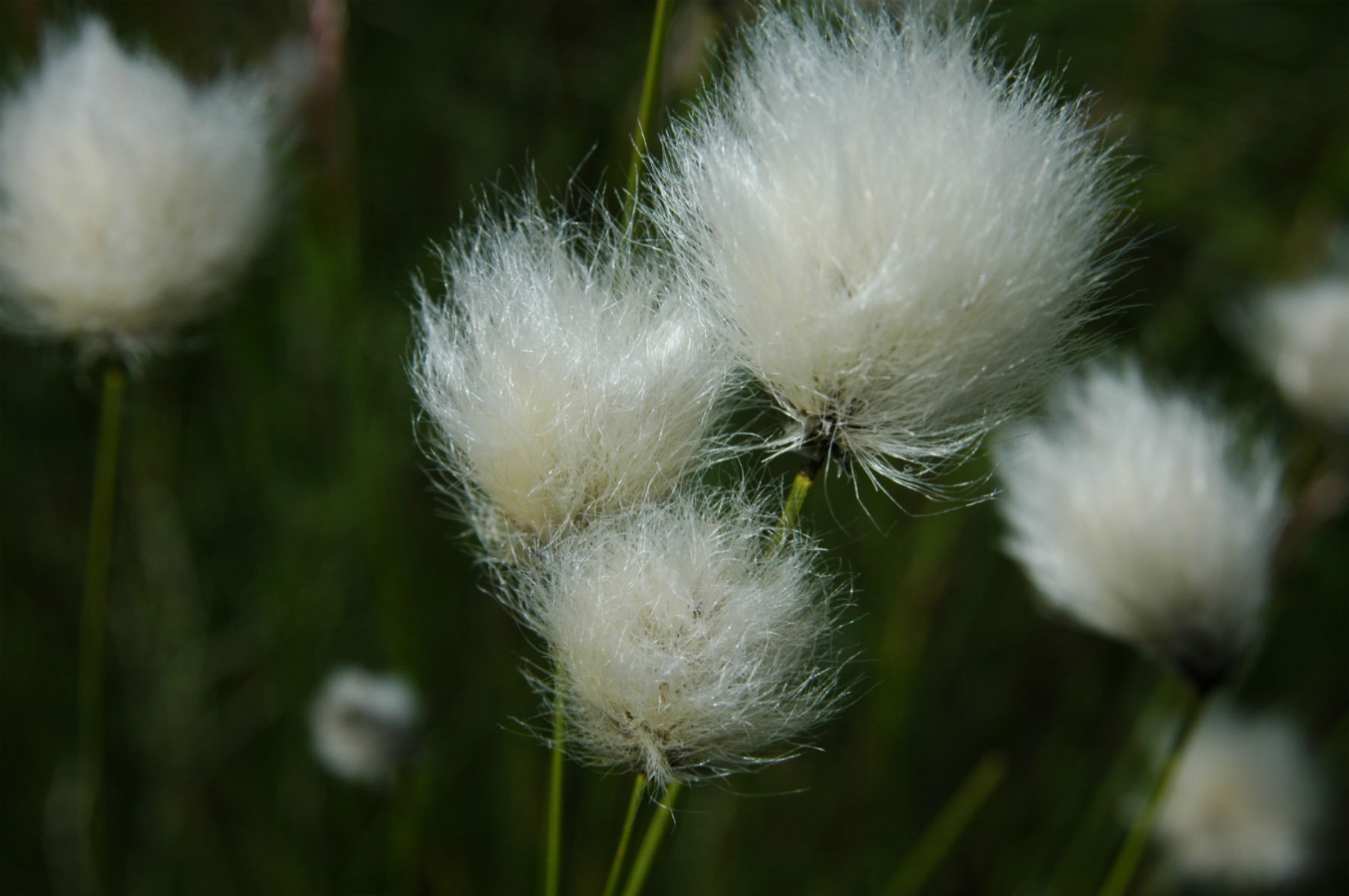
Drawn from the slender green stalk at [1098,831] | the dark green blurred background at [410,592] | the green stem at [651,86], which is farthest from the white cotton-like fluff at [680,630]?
the slender green stalk at [1098,831]

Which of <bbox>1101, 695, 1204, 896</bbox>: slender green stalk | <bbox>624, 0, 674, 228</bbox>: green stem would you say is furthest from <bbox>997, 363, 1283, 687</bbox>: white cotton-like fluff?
<bbox>624, 0, 674, 228</bbox>: green stem

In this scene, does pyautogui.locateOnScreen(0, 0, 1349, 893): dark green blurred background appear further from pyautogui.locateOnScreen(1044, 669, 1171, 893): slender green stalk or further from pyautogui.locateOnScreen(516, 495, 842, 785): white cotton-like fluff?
pyautogui.locateOnScreen(516, 495, 842, 785): white cotton-like fluff

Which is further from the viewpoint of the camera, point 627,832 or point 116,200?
point 116,200

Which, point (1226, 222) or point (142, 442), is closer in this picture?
point (142, 442)

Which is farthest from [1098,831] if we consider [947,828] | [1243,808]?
[947,828]

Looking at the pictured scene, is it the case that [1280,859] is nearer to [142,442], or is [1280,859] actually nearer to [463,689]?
[463,689]

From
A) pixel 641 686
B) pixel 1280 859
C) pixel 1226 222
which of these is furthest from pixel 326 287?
pixel 1226 222

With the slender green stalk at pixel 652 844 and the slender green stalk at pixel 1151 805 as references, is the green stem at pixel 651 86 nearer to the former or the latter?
the slender green stalk at pixel 652 844

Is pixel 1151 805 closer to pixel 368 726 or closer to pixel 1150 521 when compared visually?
pixel 1150 521
